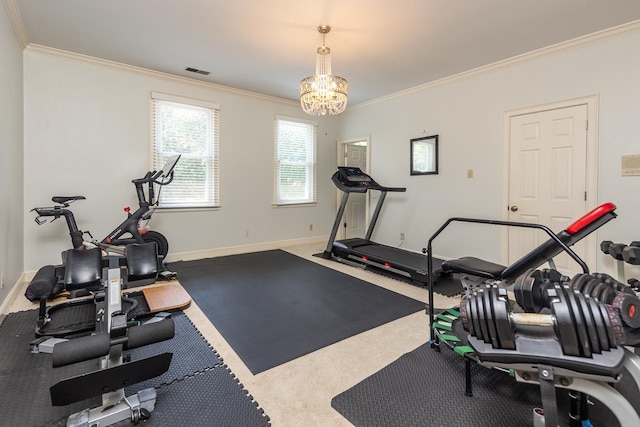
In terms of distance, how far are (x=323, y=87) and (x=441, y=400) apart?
108 inches

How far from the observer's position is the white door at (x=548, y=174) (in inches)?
134

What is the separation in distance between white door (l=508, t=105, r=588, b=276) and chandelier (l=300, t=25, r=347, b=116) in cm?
236

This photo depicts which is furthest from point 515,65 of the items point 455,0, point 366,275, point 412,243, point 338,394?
point 338,394

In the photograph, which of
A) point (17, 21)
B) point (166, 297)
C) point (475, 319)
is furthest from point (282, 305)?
point (17, 21)

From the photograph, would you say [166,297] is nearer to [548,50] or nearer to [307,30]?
[307,30]

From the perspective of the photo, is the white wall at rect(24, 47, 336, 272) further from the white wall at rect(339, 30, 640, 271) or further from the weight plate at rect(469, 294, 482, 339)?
the weight plate at rect(469, 294, 482, 339)

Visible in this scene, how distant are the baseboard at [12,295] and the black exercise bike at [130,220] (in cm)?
62

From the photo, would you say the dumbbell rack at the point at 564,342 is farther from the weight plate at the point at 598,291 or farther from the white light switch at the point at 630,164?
the white light switch at the point at 630,164

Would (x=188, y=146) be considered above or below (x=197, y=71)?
below

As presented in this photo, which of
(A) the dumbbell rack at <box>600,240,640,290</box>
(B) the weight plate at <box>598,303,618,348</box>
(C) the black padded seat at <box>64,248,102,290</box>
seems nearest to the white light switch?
(A) the dumbbell rack at <box>600,240,640,290</box>

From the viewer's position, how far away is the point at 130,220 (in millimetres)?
3941

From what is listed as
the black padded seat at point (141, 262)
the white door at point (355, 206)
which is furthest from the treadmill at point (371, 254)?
the black padded seat at point (141, 262)

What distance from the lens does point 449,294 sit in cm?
331

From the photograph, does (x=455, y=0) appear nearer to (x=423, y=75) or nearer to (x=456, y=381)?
(x=423, y=75)
